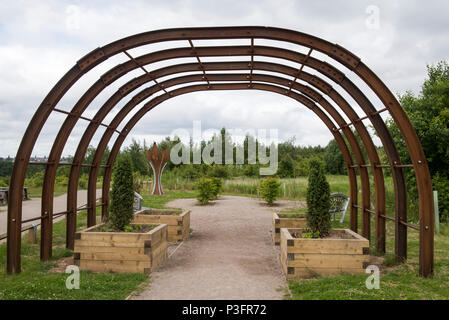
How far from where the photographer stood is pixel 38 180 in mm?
29375

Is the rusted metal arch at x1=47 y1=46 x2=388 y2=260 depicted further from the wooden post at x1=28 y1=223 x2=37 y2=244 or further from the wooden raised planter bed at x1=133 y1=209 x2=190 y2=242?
the wooden raised planter bed at x1=133 y1=209 x2=190 y2=242

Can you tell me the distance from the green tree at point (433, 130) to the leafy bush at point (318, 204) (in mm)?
7452

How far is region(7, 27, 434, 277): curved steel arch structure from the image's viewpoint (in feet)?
17.9

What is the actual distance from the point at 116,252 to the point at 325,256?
10.6ft

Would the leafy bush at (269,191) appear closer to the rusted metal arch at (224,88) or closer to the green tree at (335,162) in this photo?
the rusted metal arch at (224,88)

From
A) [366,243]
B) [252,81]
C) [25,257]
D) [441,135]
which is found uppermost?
[252,81]

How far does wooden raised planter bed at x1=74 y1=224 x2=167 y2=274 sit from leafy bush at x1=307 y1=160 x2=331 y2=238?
8.69ft

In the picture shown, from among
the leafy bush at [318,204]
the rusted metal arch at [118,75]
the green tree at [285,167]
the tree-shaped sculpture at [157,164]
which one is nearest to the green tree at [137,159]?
the tree-shaped sculpture at [157,164]

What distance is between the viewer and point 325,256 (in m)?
5.42

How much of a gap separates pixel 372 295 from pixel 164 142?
1325 inches

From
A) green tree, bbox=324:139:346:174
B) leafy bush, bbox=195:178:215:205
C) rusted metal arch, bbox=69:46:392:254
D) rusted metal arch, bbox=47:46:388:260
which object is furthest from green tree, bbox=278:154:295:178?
rusted metal arch, bbox=47:46:388:260

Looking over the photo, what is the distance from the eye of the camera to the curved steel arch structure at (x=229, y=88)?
5457mm

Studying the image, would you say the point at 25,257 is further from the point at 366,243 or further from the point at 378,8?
the point at 378,8
